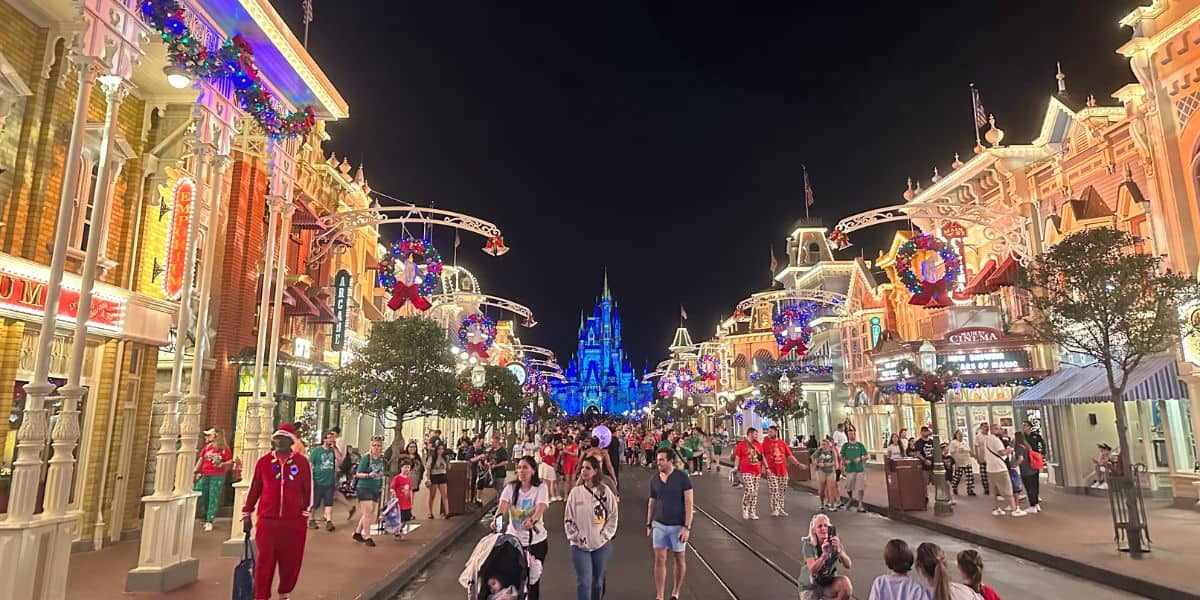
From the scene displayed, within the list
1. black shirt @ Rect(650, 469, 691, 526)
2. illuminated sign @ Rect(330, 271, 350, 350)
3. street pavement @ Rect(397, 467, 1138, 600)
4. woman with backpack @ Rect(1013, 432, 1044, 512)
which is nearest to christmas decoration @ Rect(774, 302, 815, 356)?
woman with backpack @ Rect(1013, 432, 1044, 512)

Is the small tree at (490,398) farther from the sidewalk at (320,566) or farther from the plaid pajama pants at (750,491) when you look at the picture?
the plaid pajama pants at (750,491)

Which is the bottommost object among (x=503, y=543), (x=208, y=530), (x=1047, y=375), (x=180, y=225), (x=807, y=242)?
(x=208, y=530)

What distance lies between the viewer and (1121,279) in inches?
477

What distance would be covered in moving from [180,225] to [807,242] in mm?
46252

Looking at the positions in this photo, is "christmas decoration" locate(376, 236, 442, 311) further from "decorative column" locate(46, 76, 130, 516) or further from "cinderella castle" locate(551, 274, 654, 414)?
"cinderella castle" locate(551, 274, 654, 414)

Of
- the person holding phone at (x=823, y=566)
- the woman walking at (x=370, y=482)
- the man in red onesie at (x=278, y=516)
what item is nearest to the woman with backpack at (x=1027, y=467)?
the person holding phone at (x=823, y=566)

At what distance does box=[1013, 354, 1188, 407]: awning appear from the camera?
1609 centimetres

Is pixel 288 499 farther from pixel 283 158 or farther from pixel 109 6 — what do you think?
Result: pixel 283 158

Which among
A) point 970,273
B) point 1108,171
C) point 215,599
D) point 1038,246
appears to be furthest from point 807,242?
point 215,599

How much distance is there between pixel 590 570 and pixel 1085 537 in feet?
33.0

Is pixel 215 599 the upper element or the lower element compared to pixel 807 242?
lower

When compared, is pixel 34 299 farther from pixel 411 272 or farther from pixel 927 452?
pixel 927 452

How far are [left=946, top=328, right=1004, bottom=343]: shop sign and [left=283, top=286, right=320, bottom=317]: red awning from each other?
72.7ft

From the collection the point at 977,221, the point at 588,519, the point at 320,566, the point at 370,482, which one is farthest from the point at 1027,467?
the point at 320,566
